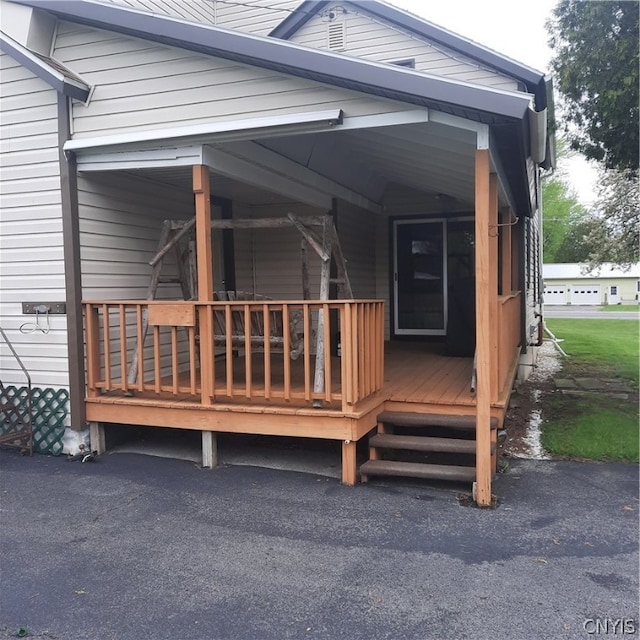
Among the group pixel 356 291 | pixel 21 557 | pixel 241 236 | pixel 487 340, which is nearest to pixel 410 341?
pixel 356 291

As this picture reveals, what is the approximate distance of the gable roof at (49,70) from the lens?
15.8ft

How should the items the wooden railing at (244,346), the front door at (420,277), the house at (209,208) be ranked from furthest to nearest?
1. the front door at (420,277)
2. the wooden railing at (244,346)
3. the house at (209,208)

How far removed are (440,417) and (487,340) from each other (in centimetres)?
90

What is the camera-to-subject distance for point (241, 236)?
8000 millimetres

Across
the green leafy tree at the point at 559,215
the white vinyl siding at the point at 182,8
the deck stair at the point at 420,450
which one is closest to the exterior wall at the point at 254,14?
the white vinyl siding at the point at 182,8

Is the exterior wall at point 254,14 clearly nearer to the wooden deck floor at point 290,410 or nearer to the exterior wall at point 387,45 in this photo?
the exterior wall at point 387,45

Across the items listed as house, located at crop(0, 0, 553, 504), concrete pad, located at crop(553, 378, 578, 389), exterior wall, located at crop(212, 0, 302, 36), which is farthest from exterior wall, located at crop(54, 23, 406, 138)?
exterior wall, located at crop(212, 0, 302, 36)

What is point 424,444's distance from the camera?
452 centimetres

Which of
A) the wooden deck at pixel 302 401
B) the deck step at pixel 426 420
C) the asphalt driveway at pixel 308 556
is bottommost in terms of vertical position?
the asphalt driveway at pixel 308 556

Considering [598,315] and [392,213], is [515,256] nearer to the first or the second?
[392,213]

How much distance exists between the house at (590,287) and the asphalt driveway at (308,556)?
4251cm

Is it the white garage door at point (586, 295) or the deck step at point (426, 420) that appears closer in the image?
the deck step at point (426, 420)

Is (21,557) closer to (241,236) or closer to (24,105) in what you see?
(24,105)

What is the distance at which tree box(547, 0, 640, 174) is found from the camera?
6.29 metres
